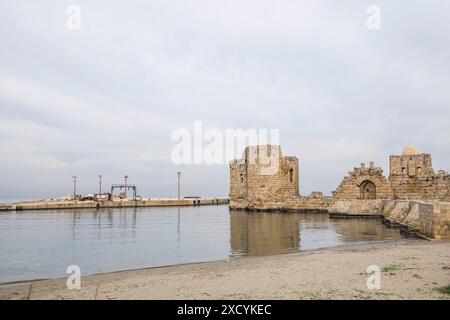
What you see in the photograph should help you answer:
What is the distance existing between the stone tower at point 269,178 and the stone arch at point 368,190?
237 inches

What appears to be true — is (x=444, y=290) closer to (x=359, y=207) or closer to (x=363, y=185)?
(x=359, y=207)

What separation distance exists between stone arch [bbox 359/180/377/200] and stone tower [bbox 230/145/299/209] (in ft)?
19.7

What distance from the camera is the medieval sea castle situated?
83.1 ft

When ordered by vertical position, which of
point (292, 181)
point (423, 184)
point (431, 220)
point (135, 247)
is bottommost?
point (135, 247)

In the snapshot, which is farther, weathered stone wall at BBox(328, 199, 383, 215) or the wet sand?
weathered stone wall at BBox(328, 199, 383, 215)

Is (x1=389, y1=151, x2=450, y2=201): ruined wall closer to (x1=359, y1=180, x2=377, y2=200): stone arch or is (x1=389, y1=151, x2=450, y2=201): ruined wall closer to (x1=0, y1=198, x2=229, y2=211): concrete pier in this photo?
(x1=359, y1=180, x2=377, y2=200): stone arch

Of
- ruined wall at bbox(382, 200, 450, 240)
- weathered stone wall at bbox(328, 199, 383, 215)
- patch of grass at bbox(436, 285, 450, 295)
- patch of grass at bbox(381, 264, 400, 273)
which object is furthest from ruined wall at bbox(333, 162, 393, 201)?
patch of grass at bbox(436, 285, 450, 295)

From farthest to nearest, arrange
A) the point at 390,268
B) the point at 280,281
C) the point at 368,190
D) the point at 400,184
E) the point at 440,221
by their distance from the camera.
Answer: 1. the point at 368,190
2. the point at 400,184
3. the point at 440,221
4. the point at 390,268
5. the point at 280,281

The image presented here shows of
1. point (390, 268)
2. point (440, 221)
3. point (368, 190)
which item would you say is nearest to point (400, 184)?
point (368, 190)

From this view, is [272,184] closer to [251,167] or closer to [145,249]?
[251,167]

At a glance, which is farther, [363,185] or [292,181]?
[292,181]

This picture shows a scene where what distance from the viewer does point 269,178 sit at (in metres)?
35.3

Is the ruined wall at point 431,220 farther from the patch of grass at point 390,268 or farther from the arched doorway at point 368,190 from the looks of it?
the arched doorway at point 368,190
